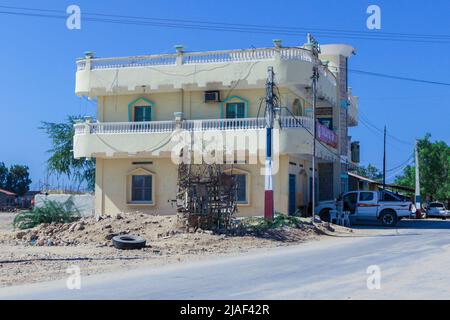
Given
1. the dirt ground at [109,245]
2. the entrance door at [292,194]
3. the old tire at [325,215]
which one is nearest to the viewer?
the dirt ground at [109,245]

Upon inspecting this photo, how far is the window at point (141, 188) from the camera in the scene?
2977 centimetres

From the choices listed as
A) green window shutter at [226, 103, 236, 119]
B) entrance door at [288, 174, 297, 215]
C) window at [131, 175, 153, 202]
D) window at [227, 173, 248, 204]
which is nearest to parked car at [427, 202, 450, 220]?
entrance door at [288, 174, 297, 215]

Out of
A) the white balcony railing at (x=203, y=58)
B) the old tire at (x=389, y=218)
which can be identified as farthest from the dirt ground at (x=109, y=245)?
the white balcony railing at (x=203, y=58)

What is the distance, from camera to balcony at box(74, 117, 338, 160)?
86.7 ft

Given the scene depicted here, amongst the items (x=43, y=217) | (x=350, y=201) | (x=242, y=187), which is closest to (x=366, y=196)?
(x=350, y=201)

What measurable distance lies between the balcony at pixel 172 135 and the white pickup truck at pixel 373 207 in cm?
264

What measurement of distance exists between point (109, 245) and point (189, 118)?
1191 centimetres

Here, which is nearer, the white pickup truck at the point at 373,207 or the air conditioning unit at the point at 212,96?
the white pickup truck at the point at 373,207

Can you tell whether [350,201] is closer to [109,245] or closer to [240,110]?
[240,110]

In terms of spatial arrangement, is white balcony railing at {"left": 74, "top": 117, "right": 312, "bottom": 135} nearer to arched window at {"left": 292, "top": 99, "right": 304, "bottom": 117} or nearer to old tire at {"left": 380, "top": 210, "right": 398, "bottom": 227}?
arched window at {"left": 292, "top": 99, "right": 304, "bottom": 117}

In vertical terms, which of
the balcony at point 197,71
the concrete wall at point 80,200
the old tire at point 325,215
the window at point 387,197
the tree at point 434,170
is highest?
the balcony at point 197,71

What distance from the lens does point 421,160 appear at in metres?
56.9

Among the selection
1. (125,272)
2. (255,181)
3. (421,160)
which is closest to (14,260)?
(125,272)

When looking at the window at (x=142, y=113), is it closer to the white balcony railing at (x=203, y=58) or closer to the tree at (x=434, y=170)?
the white balcony railing at (x=203, y=58)
